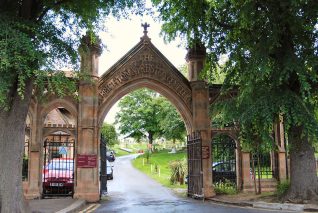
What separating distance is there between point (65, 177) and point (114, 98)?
4.30 m

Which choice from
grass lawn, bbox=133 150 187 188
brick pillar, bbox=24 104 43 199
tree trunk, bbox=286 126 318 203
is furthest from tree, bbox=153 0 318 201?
grass lawn, bbox=133 150 187 188

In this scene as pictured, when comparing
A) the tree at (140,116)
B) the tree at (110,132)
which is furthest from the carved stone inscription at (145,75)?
the tree at (110,132)

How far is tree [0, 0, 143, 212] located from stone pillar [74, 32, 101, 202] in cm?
467

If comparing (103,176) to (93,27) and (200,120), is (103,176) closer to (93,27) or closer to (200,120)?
(200,120)

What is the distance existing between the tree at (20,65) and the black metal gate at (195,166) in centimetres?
732

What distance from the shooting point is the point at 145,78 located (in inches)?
694

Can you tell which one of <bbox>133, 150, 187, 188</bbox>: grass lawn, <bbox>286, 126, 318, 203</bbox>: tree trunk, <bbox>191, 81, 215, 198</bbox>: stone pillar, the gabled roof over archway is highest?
the gabled roof over archway

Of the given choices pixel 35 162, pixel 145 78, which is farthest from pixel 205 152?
pixel 35 162

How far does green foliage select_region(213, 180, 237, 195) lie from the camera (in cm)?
1741

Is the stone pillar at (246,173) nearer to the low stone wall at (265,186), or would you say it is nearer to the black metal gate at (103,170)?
the low stone wall at (265,186)

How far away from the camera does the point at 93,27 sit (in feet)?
43.9

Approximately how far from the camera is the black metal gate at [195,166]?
16562mm

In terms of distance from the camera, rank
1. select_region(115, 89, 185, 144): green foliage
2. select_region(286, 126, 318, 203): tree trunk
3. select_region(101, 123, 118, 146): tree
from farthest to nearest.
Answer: select_region(101, 123, 118, 146): tree < select_region(115, 89, 185, 144): green foliage < select_region(286, 126, 318, 203): tree trunk

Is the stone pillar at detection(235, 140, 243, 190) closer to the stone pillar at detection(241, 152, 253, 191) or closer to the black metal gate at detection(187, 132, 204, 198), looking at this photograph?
the stone pillar at detection(241, 152, 253, 191)
